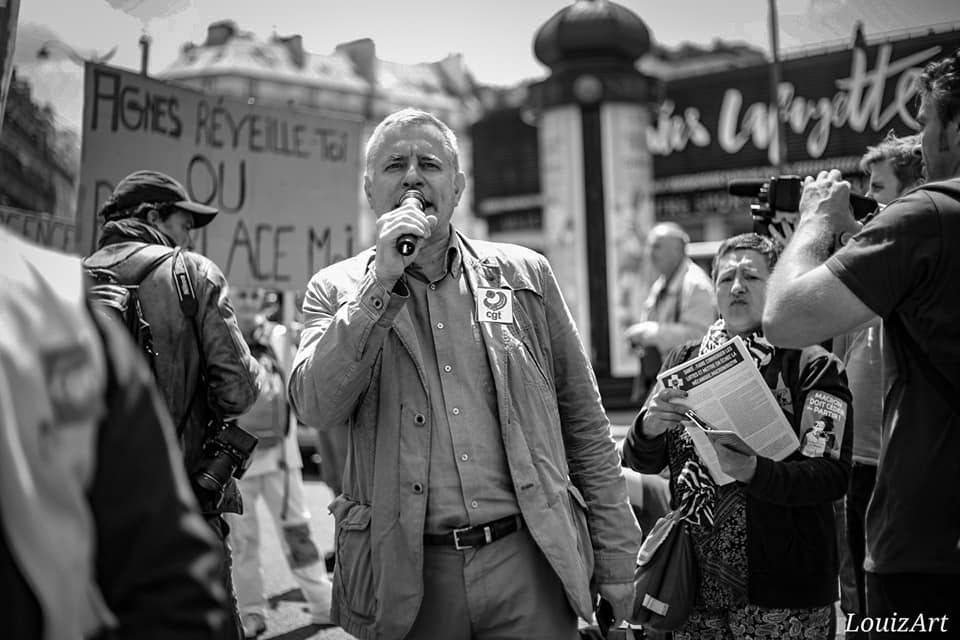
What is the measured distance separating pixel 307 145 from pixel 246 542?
256cm

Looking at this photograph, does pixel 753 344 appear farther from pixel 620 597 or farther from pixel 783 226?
pixel 620 597

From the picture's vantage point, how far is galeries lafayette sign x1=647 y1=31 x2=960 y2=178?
2184 cm

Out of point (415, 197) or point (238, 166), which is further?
point (238, 166)

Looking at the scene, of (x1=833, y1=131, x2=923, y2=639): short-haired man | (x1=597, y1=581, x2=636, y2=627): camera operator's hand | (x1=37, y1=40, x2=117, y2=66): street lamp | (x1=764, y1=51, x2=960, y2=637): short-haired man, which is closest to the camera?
(x1=764, y1=51, x2=960, y2=637): short-haired man

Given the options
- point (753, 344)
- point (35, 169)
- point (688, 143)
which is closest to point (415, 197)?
point (753, 344)

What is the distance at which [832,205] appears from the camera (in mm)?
2461

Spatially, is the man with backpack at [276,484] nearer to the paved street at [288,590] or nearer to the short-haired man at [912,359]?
the paved street at [288,590]

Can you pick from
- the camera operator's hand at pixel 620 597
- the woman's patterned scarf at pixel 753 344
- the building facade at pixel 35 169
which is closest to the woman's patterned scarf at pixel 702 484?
the woman's patterned scarf at pixel 753 344

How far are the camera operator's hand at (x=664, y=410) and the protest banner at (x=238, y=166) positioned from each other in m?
3.07

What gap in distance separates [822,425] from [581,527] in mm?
927

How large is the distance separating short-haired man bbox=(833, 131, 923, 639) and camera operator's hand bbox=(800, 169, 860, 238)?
1402 millimetres

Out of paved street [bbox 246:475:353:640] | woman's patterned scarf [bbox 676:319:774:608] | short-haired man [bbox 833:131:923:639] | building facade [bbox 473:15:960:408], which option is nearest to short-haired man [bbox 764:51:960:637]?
woman's patterned scarf [bbox 676:319:774:608]

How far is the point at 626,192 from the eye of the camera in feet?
61.3

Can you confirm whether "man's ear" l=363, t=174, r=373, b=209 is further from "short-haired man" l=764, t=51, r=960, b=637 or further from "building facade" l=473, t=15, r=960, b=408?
"building facade" l=473, t=15, r=960, b=408
